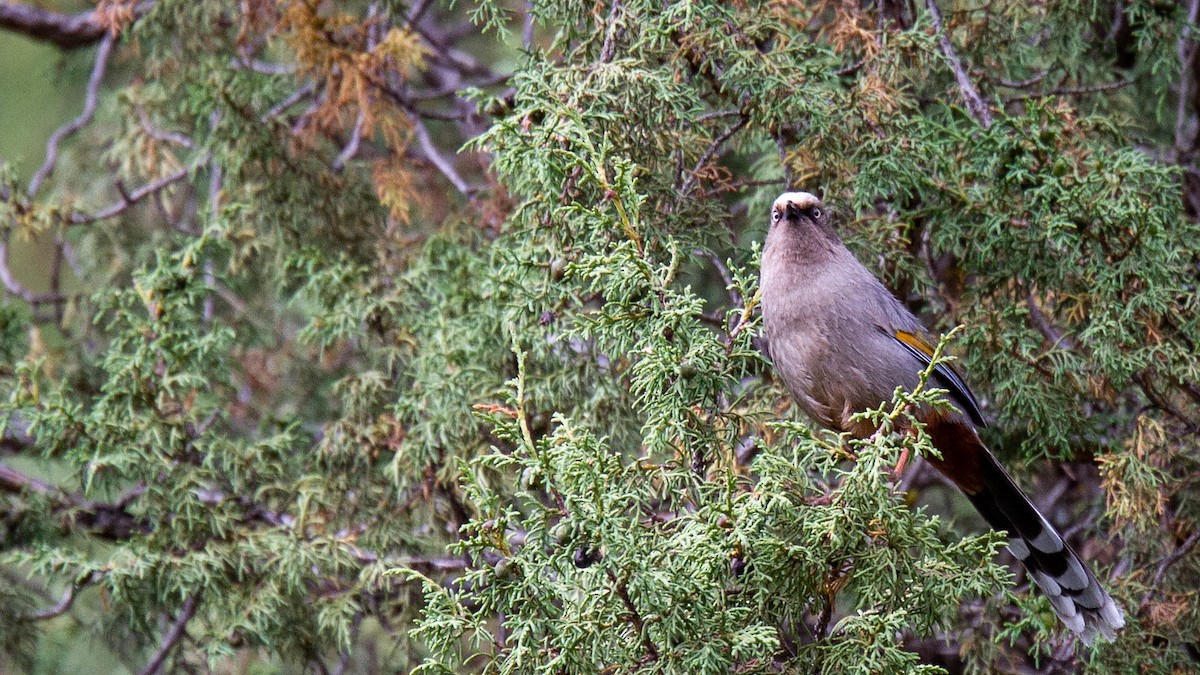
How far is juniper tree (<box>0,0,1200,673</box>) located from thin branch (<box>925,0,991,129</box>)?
0.06 ft

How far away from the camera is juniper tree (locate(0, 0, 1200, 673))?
2.91m

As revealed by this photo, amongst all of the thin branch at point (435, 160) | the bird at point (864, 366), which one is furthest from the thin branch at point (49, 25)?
the bird at point (864, 366)

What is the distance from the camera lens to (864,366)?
3.90 meters

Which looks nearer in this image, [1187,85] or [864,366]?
[864,366]

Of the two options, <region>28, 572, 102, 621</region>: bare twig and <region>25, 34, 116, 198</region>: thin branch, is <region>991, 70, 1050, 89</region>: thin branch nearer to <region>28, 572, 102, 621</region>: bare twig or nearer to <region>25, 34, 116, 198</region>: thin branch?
<region>28, 572, 102, 621</region>: bare twig

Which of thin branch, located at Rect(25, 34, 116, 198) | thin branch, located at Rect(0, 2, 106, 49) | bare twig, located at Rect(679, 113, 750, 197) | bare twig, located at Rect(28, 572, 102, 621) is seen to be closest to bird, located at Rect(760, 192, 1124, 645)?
bare twig, located at Rect(679, 113, 750, 197)

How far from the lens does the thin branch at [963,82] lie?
167 inches

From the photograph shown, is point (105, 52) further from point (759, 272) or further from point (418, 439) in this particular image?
point (759, 272)

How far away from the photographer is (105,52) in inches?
246

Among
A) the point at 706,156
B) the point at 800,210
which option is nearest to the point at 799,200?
the point at 800,210

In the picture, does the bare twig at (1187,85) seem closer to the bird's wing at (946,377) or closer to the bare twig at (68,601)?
the bird's wing at (946,377)

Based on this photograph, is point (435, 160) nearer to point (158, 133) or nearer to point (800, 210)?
point (158, 133)

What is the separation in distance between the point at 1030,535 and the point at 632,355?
1646 mm

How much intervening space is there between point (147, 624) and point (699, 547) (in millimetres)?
2999
